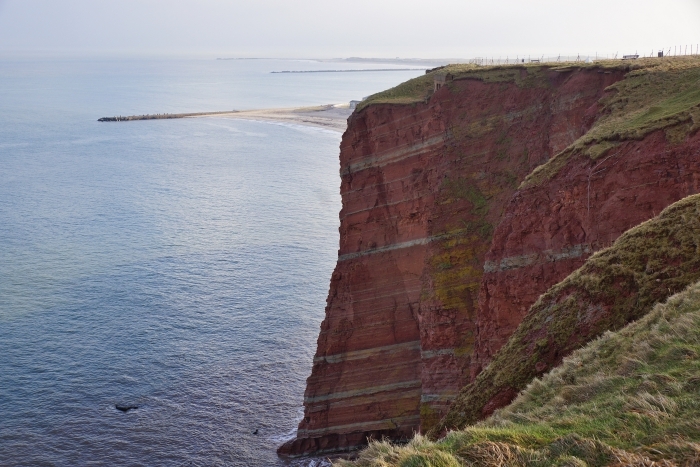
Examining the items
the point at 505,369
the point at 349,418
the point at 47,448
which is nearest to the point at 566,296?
the point at 505,369

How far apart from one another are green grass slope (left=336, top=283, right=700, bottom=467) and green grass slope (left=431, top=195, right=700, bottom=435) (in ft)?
6.32

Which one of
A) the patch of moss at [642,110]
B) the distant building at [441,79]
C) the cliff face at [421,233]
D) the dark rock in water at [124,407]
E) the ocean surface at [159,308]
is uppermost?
the distant building at [441,79]

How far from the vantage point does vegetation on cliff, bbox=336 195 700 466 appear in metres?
12.8

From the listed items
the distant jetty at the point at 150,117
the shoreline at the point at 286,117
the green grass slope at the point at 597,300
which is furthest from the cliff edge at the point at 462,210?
the distant jetty at the point at 150,117

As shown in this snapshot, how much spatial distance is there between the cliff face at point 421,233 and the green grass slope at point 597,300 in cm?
1465

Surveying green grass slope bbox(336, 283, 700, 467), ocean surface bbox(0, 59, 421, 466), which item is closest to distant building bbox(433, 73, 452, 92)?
ocean surface bbox(0, 59, 421, 466)

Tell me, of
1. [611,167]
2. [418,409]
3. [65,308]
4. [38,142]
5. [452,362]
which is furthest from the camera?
[38,142]

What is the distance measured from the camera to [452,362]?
3775cm

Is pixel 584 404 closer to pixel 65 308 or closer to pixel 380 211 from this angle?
pixel 380 211

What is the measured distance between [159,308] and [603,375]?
50.9 metres

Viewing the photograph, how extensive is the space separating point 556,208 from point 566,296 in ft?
25.7

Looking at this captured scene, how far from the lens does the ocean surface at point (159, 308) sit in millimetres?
45531

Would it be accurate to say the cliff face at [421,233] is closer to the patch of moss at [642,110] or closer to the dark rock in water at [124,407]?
the patch of moss at [642,110]

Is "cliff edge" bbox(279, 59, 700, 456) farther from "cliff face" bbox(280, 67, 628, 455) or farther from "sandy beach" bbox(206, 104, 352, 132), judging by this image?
"sandy beach" bbox(206, 104, 352, 132)
